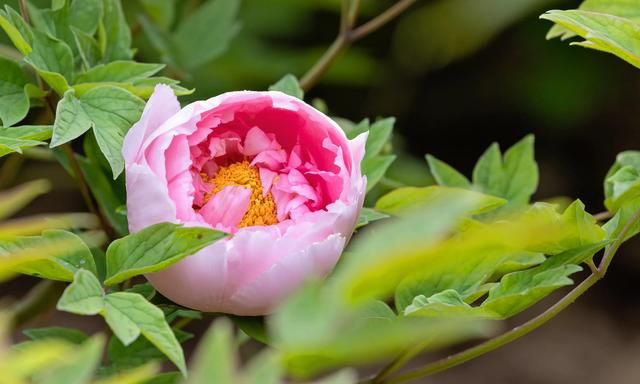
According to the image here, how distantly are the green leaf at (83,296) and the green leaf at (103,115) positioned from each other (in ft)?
0.22

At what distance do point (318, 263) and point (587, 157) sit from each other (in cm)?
125

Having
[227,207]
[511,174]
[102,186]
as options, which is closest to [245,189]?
[227,207]

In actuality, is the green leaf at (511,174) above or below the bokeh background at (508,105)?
above

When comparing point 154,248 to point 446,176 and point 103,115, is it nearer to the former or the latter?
point 103,115

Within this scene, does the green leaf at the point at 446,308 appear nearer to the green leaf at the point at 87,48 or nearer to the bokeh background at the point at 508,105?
the green leaf at the point at 87,48

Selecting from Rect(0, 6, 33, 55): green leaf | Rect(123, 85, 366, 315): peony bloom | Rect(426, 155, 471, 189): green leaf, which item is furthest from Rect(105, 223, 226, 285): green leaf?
Rect(426, 155, 471, 189): green leaf

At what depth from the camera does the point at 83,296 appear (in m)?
0.41

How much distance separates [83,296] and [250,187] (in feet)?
0.37

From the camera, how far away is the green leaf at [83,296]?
1.31ft

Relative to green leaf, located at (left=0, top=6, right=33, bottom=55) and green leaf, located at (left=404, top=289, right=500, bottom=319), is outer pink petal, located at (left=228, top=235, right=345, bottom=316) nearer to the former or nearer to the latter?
green leaf, located at (left=404, top=289, right=500, bottom=319)

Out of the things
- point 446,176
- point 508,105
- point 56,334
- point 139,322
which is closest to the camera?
point 139,322

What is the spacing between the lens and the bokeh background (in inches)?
55.9

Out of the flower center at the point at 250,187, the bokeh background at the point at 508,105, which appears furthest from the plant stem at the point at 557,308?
the bokeh background at the point at 508,105

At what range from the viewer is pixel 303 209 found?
1.60ft
